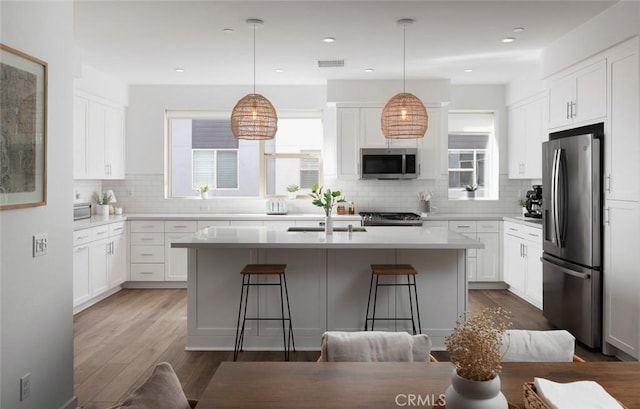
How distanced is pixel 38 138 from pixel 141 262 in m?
3.97

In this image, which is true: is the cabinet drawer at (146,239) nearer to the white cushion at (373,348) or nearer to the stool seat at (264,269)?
the stool seat at (264,269)

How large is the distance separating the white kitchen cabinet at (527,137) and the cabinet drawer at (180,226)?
14.2 ft

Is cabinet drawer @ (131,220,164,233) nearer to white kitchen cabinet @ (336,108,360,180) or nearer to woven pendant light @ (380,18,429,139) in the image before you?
white kitchen cabinet @ (336,108,360,180)

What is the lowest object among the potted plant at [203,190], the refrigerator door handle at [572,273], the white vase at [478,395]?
the refrigerator door handle at [572,273]

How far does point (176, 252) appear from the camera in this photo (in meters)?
6.14

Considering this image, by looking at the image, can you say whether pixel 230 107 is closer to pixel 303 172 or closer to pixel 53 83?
pixel 303 172

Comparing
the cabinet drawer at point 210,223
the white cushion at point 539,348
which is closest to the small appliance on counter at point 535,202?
the cabinet drawer at point 210,223

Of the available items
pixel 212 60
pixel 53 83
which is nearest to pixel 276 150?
pixel 212 60

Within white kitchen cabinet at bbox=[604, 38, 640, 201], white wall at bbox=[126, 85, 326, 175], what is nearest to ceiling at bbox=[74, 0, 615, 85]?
white wall at bbox=[126, 85, 326, 175]

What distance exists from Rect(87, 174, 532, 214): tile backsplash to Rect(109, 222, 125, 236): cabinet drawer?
75 centimetres

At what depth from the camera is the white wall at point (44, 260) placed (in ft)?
7.29

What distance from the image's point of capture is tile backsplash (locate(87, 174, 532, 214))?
6582mm

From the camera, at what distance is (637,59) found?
3.40 m

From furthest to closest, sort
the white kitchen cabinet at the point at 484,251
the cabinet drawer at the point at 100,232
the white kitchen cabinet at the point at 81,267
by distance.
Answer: the white kitchen cabinet at the point at 484,251, the cabinet drawer at the point at 100,232, the white kitchen cabinet at the point at 81,267
